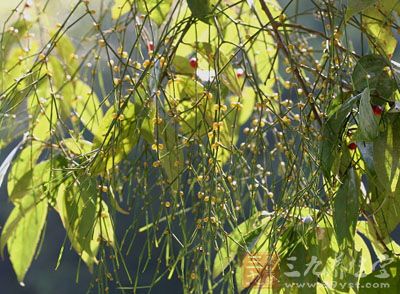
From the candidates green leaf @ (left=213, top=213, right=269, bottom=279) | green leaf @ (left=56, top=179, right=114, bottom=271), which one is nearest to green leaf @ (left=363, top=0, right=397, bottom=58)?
green leaf @ (left=213, top=213, right=269, bottom=279)

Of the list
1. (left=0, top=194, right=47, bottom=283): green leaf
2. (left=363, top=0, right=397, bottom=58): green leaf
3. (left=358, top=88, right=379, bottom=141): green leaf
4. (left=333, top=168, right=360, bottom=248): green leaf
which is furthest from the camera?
(left=0, top=194, right=47, bottom=283): green leaf

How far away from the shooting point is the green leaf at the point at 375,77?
0.83m

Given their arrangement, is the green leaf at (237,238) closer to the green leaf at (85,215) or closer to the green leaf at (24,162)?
the green leaf at (85,215)

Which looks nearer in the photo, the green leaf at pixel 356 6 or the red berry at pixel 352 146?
the green leaf at pixel 356 6

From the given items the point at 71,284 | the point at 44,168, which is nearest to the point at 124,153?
the point at 44,168

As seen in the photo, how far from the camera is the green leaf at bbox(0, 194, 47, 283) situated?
1.07 m

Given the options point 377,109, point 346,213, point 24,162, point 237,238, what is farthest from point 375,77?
point 24,162

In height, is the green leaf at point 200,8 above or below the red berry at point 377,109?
above

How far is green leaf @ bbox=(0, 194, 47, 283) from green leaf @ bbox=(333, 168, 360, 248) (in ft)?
1.38

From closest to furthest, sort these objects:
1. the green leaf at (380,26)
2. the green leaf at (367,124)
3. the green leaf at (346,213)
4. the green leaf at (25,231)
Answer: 1. the green leaf at (367,124)
2. the green leaf at (346,213)
3. the green leaf at (380,26)
4. the green leaf at (25,231)

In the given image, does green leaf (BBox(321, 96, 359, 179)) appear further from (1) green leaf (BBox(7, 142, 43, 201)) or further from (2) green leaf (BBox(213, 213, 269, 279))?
(1) green leaf (BBox(7, 142, 43, 201))

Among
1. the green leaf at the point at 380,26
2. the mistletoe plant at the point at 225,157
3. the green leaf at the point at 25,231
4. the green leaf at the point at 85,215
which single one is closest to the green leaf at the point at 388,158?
the mistletoe plant at the point at 225,157

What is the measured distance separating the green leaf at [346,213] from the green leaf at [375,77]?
0.33ft

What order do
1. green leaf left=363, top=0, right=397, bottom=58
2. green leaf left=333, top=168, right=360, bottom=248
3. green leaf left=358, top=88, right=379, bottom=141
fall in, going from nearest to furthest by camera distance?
1. green leaf left=358, top=88, right=379, bottom=141
2. green leaf left=333, top=168, right=360, bottom=248
3. green leaf left=363, top=0, right=397, bottom=58
